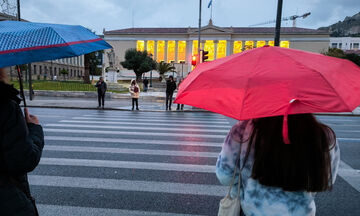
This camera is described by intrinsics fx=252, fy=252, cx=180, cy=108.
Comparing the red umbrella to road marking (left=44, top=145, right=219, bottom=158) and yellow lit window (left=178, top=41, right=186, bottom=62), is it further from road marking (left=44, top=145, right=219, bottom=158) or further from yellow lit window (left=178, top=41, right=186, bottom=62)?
Answer: yellow lit window (left=178, top=41, right=186, bottom=62)

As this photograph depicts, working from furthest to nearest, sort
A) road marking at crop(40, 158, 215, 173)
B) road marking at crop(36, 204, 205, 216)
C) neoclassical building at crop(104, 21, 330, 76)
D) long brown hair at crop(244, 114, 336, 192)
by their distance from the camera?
neoclassical building at crop(104, 21, 330, 76) < road marking at crop(40, 158, 215, 173) < road marking at crop(36, 204, 205, 216) < long brown hair at crop(244, 114, 336, 192)

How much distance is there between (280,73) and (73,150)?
550 cm

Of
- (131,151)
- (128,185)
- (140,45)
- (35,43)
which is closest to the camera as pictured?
(35,43)

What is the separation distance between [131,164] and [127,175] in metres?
0.55

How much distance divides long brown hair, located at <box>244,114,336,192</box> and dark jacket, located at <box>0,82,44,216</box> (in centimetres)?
135

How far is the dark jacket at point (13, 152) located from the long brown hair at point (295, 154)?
135cm

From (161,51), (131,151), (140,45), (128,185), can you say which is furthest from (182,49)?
(128,185)

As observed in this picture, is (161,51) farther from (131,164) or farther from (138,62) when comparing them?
(131,164)

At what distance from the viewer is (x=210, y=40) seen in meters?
65.5

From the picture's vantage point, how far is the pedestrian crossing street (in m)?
3.39

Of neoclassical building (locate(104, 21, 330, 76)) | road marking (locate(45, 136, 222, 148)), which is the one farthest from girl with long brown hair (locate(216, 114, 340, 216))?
neoclassical building (locate(104, 21, 330, 76))

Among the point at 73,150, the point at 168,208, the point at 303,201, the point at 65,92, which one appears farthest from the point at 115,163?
the point at 65,92

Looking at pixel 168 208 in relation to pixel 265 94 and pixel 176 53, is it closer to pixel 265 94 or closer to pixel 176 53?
pixel 265 94

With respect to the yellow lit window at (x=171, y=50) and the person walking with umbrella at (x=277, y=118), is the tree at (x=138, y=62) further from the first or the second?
the person walking with umbrella at (x=277, y=118)
